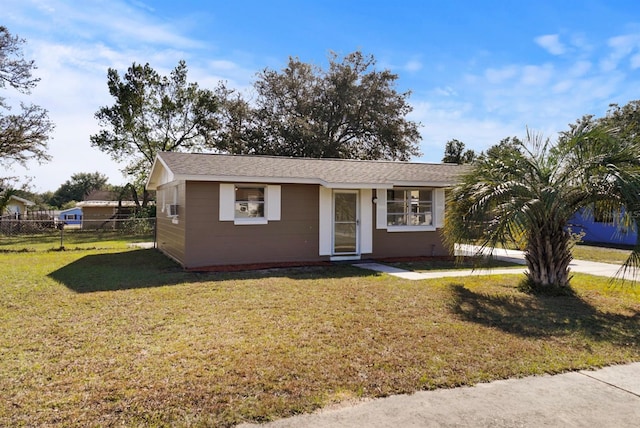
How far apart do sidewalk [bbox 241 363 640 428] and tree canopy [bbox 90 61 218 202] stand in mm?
29935

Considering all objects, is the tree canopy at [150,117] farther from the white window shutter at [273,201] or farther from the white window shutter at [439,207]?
the white window shutter at [439,207]

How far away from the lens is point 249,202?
35.0 ft

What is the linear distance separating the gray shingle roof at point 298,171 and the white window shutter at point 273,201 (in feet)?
1.08

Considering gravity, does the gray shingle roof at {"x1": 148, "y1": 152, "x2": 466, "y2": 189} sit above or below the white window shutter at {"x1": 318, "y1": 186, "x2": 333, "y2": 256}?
above

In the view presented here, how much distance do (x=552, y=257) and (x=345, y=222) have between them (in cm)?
563

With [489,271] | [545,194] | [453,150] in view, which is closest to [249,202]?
[489,271]

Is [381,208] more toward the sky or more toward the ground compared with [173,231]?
more toward the sky

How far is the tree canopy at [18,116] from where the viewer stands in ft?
78.1

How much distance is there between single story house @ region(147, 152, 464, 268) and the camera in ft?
33.2

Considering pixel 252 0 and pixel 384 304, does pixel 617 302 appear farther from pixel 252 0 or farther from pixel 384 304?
pixel 252 0

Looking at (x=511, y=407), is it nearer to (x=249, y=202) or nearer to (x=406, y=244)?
(x=249, y=202)

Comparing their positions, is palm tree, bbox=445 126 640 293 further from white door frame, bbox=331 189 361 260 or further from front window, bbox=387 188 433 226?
front window, bbox=387 188 433 226

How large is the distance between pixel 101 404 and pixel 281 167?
9081mm

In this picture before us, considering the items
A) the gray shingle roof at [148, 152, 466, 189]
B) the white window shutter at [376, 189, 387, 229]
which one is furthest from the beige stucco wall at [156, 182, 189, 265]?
the white window shutter at [376, 189, 387, 229]
